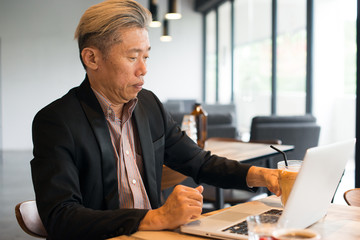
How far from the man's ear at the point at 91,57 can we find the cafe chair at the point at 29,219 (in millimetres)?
490

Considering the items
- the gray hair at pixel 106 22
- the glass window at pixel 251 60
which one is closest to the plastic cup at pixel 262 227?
the gray hair at pixel 106 22

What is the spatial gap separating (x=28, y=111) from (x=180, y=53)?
4133mm

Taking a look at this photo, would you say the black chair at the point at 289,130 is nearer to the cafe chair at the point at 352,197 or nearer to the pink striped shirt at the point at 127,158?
the cafe chair at the point at 352,197

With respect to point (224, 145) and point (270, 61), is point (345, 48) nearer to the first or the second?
point (270, 61)

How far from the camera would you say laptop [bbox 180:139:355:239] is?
947 mm

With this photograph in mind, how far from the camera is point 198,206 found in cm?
114

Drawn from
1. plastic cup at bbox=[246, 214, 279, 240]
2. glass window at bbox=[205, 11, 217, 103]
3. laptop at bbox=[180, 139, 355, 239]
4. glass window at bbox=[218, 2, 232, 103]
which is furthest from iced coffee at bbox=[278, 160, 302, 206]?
glass window at bbox=[205, 11, 217, 103]

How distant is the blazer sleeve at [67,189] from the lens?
3.72 feet

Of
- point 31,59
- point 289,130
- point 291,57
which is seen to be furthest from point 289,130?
point 31,59

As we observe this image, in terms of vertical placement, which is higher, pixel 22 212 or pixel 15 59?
pixel 15 59

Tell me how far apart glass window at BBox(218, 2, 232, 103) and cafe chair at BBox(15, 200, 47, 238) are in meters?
8.57

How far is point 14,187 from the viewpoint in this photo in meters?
5.58

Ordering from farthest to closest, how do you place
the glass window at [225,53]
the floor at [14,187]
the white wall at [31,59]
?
the glass window at [225,53], the white wall at [31,59], the floor at [14,187]

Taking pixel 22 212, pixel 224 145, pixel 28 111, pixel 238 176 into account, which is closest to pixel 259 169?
pixel 238 176
